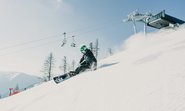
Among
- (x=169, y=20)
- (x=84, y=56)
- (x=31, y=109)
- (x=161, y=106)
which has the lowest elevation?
(x=31, y=109)

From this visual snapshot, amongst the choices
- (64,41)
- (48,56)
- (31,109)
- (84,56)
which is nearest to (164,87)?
(31,109)

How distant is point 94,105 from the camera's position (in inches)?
232

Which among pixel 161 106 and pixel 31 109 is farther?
pixel 31 109

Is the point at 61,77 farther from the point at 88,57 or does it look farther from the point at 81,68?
the point at 88,57

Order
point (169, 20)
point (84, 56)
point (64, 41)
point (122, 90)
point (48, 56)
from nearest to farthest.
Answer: point (122, 90), point (84, 56), point (64, 41), point (169, 20), point (48, 56)

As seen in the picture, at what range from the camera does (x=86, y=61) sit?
13555mm

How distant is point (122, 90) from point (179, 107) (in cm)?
222

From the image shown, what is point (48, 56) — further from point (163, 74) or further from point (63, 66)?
point (163, 74)

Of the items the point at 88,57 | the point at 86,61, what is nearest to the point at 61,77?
the point at 86,61

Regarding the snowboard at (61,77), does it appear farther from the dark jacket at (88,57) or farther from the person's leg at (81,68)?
the dark jacket at (88,57)

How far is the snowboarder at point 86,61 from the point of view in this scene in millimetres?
13384

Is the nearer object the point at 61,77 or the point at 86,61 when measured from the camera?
the point at 86,61

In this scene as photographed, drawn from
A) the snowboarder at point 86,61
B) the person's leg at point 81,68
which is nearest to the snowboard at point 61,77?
the snowboarder at point 86,61

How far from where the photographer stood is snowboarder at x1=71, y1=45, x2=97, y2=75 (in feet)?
43.9
